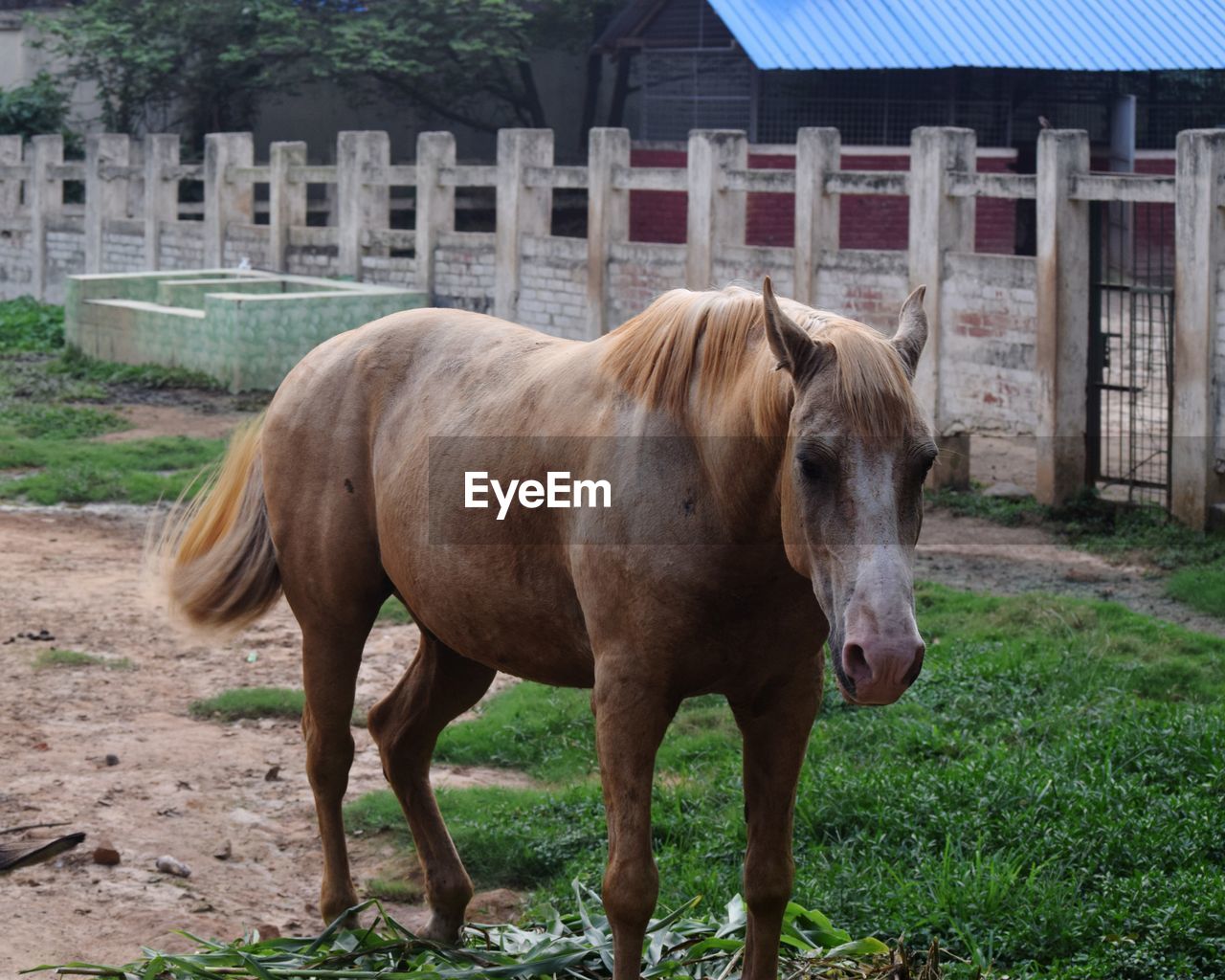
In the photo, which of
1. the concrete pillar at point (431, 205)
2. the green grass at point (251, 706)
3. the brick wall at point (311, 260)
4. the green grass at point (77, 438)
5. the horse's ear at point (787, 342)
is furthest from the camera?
the brick wall at point (311, 260)

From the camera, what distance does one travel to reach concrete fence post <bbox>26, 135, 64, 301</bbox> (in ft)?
73.9

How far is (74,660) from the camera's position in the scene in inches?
296

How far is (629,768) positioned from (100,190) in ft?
65.6

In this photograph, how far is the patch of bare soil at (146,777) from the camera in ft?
16.0

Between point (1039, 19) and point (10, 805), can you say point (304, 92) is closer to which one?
point (1039, 19)

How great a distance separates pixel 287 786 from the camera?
20.2ft

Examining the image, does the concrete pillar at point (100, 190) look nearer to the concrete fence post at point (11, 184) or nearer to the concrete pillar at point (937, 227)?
the concrete fence post at point (11, 184)

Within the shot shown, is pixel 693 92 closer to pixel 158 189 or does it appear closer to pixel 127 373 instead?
pixel 158 189

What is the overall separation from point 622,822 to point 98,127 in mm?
25570

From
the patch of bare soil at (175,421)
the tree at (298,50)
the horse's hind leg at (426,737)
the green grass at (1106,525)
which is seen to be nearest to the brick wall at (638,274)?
the green grass at (1106,525)

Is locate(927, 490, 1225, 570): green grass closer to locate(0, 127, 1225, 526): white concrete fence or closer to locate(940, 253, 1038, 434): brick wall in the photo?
locate(0, 127, 1225, 526): white concrete fence

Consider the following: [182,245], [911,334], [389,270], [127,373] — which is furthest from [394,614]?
[182,245]

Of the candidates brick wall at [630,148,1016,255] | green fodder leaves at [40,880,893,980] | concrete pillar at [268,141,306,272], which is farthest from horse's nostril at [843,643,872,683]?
brick wall at [630,148,1016,255]
